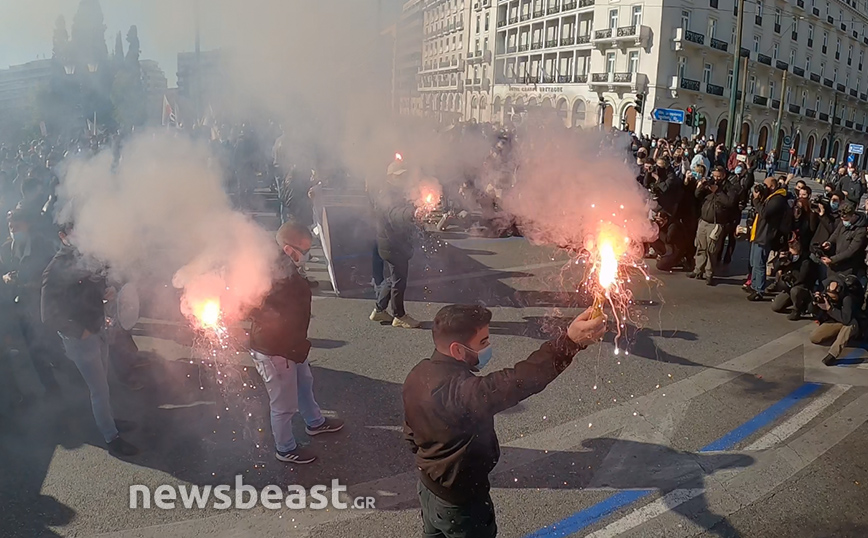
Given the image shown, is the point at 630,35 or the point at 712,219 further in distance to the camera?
the point at 630,35

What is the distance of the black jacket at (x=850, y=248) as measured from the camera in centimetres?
745

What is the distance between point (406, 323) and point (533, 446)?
2823mm

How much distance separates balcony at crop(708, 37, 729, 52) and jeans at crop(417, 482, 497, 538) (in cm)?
4250

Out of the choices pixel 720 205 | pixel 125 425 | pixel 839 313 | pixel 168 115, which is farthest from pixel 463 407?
pixel 168 115

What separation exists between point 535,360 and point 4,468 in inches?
150

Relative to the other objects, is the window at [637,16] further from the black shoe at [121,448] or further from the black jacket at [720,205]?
the black shoe at [121,448]

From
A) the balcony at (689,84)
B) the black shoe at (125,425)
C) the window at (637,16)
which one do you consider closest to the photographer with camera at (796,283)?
the black shoe at (125,425)

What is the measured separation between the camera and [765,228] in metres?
8.91

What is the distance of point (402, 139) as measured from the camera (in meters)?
10.5

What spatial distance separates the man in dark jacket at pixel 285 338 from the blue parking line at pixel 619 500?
1755 millimetres

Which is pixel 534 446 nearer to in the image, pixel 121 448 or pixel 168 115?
pixel 121 448

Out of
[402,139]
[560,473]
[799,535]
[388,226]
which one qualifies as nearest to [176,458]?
[560,473]

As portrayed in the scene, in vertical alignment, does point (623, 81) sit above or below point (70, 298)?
above

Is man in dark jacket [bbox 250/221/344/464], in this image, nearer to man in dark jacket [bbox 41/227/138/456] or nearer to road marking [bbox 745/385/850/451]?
man in dark jacket [bbox 41/227/138/456]
